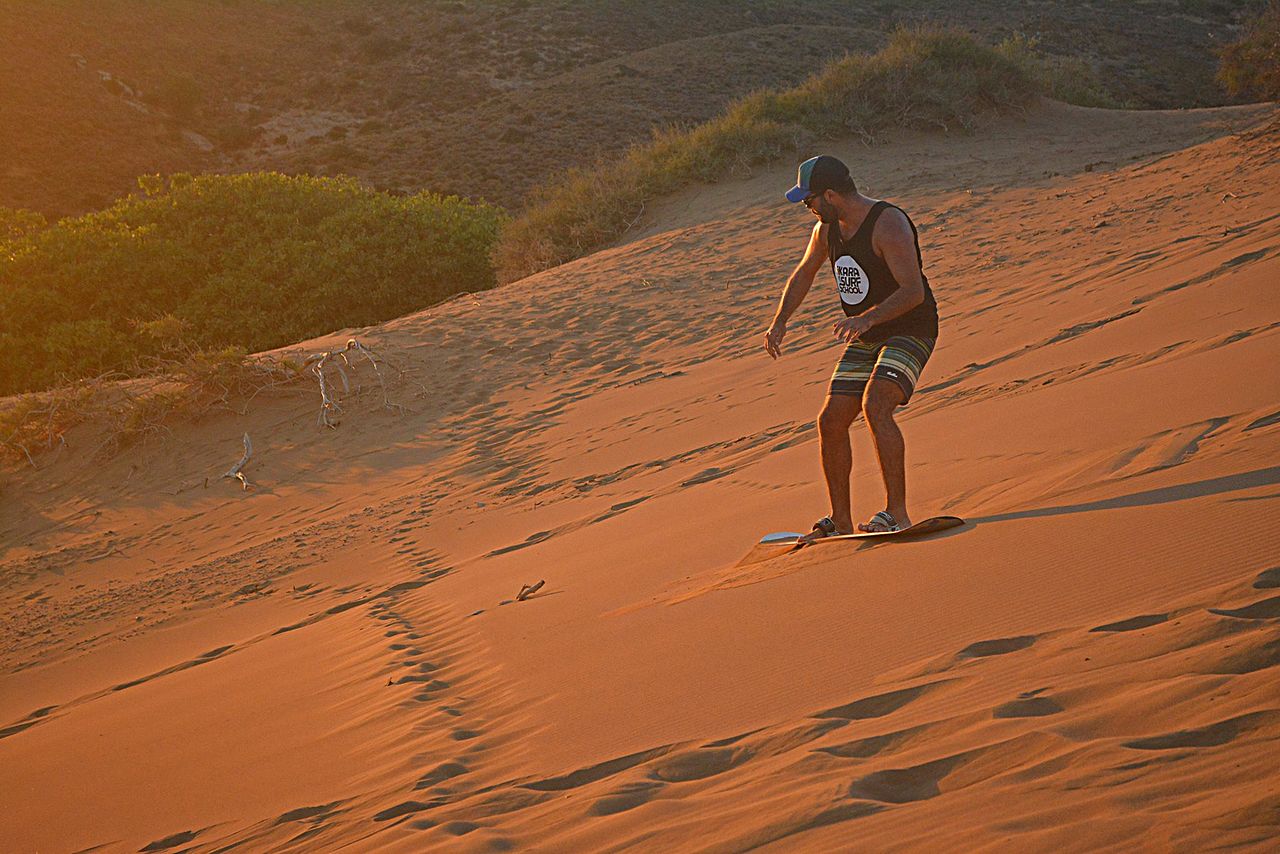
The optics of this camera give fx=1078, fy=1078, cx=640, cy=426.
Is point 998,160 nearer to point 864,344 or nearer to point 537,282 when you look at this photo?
point 537,282

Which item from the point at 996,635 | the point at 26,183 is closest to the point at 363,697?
the point at 996,635

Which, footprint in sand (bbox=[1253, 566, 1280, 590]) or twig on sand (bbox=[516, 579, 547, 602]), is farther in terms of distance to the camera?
twig on sand (bbox=[516, 579, 547, 602])

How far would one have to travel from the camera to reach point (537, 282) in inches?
575

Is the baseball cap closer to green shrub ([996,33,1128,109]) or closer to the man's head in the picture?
the man's head

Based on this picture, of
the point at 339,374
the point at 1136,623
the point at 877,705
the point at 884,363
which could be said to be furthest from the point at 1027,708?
the point at 339,374

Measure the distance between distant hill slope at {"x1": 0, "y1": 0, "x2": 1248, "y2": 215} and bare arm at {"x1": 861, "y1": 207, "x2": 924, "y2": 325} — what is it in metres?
27.7

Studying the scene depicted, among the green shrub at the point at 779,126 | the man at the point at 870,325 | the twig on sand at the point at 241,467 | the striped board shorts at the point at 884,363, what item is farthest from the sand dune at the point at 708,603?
the green shrub at the point at 779,126

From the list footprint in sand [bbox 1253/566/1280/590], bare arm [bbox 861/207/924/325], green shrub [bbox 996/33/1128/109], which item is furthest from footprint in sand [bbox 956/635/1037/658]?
green shrub [bbox 996/33/1128/109]

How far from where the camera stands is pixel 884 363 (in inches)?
171

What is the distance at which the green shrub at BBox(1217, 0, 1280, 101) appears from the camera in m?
16.5

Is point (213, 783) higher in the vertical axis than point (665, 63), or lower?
lower

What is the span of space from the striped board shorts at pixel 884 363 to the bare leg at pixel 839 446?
6cm

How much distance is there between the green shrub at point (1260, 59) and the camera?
651 inches

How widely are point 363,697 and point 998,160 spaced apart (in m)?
14.3
